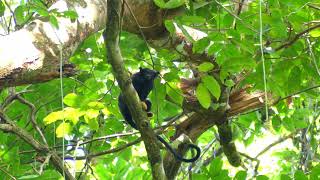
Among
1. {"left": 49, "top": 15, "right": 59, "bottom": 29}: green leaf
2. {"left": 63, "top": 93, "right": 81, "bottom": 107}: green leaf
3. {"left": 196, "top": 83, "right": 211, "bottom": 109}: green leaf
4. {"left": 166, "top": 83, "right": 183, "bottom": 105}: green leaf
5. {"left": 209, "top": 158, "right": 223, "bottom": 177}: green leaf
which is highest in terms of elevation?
{"left": 49, "top": 15, "right": 59, "bottom": 29}: green leaf

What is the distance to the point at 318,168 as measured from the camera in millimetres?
2756

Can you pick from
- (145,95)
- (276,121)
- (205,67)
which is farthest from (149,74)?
(276,121)

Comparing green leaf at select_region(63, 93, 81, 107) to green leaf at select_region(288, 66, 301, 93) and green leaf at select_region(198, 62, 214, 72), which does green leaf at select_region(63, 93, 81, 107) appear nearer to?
green leaf at select_region(198, 62, 214, 72)

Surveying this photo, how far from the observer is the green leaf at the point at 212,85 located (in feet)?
8.76

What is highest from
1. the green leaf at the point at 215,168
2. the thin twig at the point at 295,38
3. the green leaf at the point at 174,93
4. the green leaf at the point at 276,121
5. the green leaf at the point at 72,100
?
the green leaf at the point at 72,100

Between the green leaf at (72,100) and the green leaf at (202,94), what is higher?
the green leaf at (72,100)

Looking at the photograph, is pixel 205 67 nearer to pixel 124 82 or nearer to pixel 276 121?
pixel 124 82

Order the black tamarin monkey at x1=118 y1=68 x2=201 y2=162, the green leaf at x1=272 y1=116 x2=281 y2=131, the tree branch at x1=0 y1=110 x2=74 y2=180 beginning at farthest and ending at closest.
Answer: the green leaf at x1=272 y1=116 x2=281 y2=131
the black tamarin monkey at x1=118 y1=68 x2=201 y2=162
the tree branch at x1=0 y1=110 x2=74 y2=180

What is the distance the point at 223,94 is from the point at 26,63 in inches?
70.4

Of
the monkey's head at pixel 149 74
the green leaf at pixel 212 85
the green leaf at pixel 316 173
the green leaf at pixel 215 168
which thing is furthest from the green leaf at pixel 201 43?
the green leaf at pixel 316 173

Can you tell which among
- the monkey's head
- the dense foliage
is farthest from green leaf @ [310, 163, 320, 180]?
the monkey's head

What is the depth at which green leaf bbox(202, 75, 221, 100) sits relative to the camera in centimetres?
267

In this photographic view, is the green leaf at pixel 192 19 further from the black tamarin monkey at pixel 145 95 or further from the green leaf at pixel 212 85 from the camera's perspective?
the black tamarin monkey at pixel 145 95

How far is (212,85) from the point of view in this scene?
2.68 m
